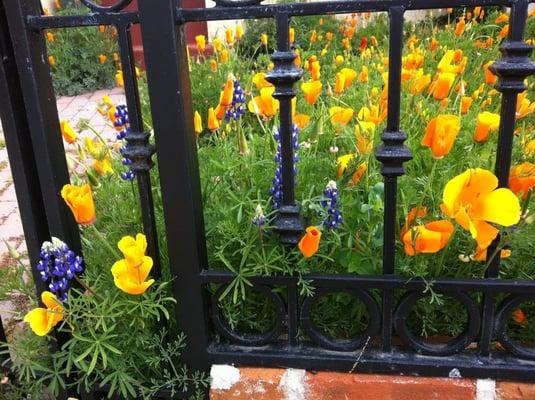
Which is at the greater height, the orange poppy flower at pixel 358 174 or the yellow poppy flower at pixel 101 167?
the orange poppy flower at pixel 358 174

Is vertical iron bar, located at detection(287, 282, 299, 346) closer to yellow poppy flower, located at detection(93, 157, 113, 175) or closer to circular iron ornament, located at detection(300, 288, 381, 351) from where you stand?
circular iron ornament, located at detection(300, 288, 381, 351)

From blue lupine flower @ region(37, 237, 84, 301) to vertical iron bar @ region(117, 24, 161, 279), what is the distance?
196 mm

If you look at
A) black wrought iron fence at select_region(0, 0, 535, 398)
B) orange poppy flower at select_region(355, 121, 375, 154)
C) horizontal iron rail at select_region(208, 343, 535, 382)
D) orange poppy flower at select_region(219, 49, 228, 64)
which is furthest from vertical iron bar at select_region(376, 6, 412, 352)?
orange poppy flower at select_region(219, 49, 228, 64)

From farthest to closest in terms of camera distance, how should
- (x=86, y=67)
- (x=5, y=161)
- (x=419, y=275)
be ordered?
(x=86, y=67), (x=5, y=161), (x=419, y=275)

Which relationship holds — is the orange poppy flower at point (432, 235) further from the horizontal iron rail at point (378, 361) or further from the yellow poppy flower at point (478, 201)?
the horizontal iron rail at point (378, 361)

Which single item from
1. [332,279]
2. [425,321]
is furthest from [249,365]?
[425,321]

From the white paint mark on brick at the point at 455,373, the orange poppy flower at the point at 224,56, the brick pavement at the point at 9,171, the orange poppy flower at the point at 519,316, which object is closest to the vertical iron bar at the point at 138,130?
the brick pavement at the point at 9,171

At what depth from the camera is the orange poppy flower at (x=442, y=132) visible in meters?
1.40

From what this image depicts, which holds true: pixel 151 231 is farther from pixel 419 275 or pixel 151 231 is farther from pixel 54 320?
pixel 419 275

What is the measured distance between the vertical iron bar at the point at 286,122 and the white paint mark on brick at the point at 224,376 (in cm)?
41

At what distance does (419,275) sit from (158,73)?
2.59 ft

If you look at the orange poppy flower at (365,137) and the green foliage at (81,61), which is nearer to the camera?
the orange poppy flower at (365,137)

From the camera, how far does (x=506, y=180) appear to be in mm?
1370

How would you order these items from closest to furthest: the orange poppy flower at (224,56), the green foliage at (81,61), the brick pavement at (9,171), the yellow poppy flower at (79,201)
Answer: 1. the yellow poppy flower at (79,201)
2. the brick pavement at (9,171)
3. the orange poppy flower at (224,56)
4. the green foliage at (81,61)
